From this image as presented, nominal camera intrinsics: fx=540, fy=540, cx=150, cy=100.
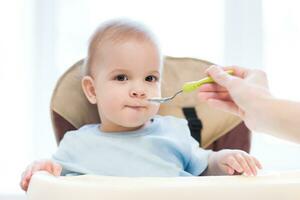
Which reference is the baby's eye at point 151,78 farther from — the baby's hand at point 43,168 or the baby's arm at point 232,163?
the baby's hand at point 43,168

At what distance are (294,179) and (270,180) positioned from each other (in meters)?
0.04

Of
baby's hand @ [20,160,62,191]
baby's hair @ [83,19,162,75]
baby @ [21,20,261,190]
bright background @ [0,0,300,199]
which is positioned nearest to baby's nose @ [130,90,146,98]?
baby @ [21,20,261,190]

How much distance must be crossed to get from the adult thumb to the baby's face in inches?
9.2

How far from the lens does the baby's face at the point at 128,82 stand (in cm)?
123

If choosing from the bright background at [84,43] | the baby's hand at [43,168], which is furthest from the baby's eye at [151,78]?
the bright background at [84,43]

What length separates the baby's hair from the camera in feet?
4.15

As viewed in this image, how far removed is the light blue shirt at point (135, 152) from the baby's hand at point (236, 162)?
0.07 meters

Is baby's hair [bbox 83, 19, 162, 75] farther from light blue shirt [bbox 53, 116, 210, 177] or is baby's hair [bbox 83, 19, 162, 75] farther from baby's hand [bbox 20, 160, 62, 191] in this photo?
baby's hand [bbox 20, 160, 62, 191]

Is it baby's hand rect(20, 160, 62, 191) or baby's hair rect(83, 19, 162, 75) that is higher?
baby's hair rect(83, 19, 162, 75)

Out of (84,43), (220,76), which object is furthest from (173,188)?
(84,43)

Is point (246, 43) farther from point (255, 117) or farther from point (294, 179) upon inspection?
Answer: point (294, 179)

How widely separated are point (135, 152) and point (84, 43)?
81 centimetres

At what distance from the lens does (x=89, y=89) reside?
1.34 m

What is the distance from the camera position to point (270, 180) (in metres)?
0.80
